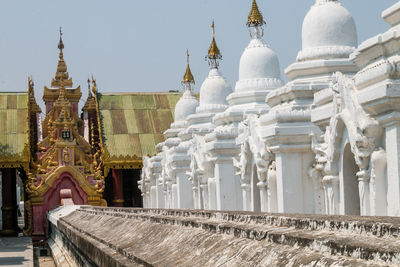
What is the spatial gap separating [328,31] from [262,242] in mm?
11156

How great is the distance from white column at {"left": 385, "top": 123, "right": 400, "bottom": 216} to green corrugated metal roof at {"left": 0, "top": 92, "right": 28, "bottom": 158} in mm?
26671

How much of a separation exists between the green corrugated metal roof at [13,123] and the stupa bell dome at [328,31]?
71.6 feet

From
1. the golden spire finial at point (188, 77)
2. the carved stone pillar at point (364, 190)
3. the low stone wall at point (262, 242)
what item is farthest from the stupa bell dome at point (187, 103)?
the low stone wall at point (262, 242)

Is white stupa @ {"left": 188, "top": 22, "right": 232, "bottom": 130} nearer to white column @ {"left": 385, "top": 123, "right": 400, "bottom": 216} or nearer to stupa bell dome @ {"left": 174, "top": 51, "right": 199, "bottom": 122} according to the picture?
stupa bell dome @ {"left": 174, "top": 51, "right": 199, "bottom": 122}

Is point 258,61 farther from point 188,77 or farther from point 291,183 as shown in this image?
point 188,77

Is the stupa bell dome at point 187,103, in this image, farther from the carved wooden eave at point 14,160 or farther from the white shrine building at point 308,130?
the carved wooden eave at point 14,160

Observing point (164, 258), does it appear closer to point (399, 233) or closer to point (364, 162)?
point (399, 233)

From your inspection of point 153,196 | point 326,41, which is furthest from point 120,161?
point 326,41

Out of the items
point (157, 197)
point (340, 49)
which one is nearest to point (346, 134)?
point (340, 49)

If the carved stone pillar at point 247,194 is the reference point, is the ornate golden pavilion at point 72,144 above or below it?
above

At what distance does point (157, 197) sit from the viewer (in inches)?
1185

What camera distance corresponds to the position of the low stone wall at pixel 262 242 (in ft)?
8.02

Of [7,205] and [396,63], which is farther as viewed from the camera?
[7,205]

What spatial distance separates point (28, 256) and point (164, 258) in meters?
16.4
